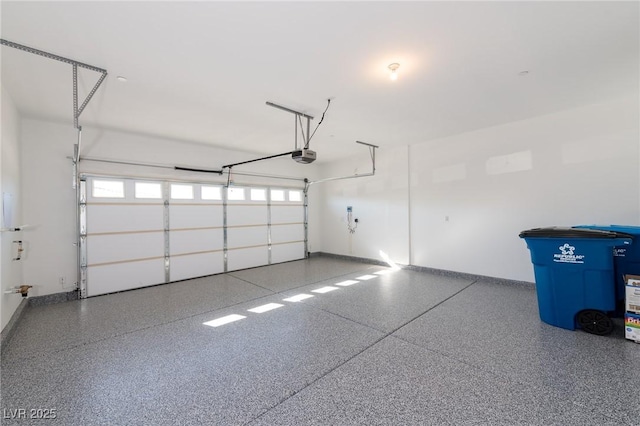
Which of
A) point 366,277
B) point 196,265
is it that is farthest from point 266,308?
point 196,265

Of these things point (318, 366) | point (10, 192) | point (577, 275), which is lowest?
point (318, 366)

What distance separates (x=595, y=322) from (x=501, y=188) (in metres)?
2.55

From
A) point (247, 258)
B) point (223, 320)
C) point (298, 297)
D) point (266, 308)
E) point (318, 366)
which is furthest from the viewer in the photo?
point (247, 258)

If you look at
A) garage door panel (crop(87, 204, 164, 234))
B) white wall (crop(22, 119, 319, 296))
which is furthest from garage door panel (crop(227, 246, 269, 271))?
white wall (crop(22, 119, 319, 296))

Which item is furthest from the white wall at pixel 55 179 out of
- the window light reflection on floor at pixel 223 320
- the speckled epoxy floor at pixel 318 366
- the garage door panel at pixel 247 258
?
the window light reflection on floor at pixel 223 320

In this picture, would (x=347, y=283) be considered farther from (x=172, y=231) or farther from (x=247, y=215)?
(x=172, y=231)

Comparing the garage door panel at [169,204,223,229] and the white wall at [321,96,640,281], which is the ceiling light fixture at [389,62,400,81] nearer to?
the white wall at [321,96,640,281]

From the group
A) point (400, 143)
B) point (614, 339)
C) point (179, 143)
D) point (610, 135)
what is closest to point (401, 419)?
point (614, 339)

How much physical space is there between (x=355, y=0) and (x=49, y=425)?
347 cm

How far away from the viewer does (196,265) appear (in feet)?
18.7

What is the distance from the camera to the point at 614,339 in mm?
2693

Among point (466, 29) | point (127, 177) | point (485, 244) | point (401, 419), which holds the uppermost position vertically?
point (466, 29)

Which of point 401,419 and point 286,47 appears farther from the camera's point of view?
point 286,47

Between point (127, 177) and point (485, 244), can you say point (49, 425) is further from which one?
point (485, 244)
